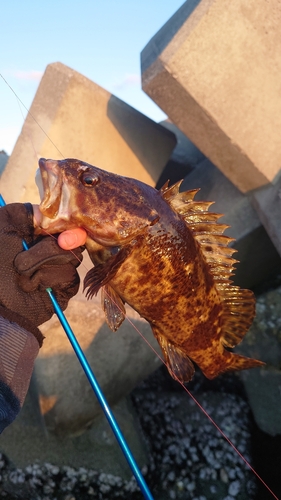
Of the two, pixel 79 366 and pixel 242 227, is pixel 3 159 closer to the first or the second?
pixel 79 366

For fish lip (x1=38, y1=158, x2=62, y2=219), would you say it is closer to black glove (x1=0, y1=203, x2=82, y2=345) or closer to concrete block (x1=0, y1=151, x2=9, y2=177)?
black glove (x1=0, y1=203, x2=82, y2=345)

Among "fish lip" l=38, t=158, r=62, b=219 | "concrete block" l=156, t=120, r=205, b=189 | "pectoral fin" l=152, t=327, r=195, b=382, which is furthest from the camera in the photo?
"concrete block" l=156, t=120, r=205, b=189

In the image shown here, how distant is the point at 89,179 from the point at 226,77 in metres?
2.42

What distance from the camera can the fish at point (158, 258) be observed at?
193cm

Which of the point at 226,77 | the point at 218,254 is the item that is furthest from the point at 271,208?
the point at 218,254

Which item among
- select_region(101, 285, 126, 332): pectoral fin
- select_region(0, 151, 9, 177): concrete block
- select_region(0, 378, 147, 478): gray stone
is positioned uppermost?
select_region(0, 151, 9, 177): concrete block

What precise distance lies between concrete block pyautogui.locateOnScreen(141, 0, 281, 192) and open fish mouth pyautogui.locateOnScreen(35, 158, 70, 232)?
2.26 metres

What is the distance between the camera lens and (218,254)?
246 cm

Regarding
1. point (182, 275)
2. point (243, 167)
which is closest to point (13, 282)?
point (182, 275)

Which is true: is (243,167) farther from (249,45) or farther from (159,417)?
(159,417)

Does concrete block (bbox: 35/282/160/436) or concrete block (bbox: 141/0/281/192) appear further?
concrete block (bbox: 35/282/160/436)

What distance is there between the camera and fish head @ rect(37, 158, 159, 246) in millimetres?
1854

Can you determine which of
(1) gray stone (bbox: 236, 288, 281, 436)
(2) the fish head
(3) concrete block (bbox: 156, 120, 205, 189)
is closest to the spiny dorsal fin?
(2) the fish head

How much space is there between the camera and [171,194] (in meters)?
2.26
